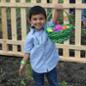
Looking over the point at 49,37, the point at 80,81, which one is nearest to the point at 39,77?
the point at 49,37

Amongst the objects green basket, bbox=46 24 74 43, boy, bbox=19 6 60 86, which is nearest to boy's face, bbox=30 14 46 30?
boy, bbox=19 6 60 86

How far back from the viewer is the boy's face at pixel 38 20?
12.9 feet

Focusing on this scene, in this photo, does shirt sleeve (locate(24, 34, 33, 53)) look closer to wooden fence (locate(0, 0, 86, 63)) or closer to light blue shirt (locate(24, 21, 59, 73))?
light blue shirt (locate(24, 21, 59, 73))

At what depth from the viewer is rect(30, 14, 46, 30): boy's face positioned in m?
3.95

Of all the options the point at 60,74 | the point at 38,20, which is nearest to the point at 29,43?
the point at 38,20

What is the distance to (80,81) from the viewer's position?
5168 millimetres

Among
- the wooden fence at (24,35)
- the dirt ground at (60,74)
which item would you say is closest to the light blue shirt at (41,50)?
the dirt ground at (60,74)

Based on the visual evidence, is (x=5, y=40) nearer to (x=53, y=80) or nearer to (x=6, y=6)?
(x=6, y=6)

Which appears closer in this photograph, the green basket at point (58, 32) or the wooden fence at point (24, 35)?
the green basket at point (58, 32)

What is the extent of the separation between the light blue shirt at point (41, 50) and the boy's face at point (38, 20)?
7 centimetres

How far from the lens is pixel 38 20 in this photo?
3951 mm

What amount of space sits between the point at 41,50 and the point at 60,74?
4.75ft

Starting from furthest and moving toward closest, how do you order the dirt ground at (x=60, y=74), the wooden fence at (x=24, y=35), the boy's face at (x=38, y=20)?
the wooden fence at (x=24, y=35)
the dirt ground at (x=60, y=74)
the boy's face at (x=38, y=20)

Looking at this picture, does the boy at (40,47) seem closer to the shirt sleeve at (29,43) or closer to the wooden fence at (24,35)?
the shirt sleeve at (29,43)
